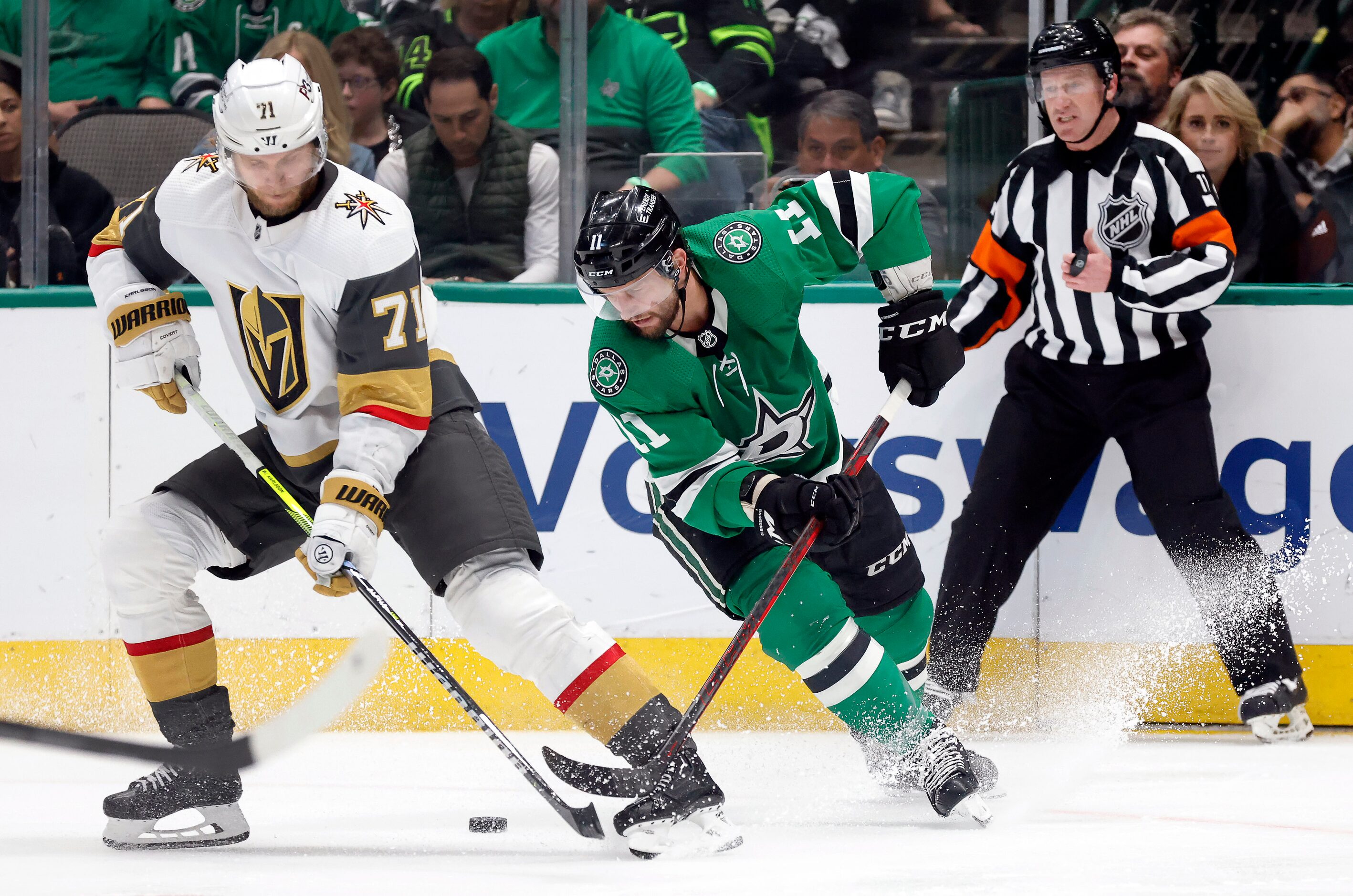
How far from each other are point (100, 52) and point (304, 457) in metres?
1.88

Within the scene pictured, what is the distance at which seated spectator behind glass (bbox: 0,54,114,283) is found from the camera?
3.84 meters

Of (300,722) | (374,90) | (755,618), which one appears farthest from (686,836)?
(374,90)

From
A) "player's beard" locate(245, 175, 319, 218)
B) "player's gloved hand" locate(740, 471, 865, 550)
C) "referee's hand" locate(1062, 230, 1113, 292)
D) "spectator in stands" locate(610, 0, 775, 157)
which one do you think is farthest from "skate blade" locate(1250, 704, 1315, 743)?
"player's beard" locate(245, 175, 319, 218)

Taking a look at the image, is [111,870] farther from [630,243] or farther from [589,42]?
[589,42]

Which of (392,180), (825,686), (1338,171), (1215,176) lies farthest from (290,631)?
(1338,171)

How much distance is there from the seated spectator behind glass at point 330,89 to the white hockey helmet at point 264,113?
56.8 inches

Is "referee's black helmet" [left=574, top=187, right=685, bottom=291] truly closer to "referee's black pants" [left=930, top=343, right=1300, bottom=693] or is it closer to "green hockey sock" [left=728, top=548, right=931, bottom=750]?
"green hockey sock" [left=728, top=548, right=931, bottom=750]

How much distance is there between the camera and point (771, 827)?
2.65 m

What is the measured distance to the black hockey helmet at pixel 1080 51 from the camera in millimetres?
3439

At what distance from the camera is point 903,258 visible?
276 cm

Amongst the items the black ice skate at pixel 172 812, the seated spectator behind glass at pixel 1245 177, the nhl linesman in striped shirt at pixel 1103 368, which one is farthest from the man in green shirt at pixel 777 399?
the seated spectator behind glass at pixel 1245 177

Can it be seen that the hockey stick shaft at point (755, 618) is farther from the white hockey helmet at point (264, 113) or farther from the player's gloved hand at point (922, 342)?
the white hockey helmet at point (264, 113)

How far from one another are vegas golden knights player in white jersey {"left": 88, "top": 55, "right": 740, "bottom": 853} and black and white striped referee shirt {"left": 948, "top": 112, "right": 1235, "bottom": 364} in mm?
1500

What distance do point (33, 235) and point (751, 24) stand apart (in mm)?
1908
